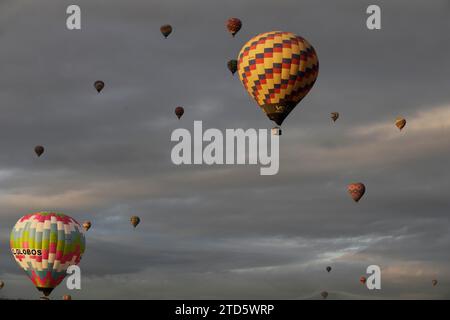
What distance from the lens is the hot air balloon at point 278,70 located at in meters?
61.7

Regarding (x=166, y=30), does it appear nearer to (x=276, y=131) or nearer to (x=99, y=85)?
(x=99, y=85)

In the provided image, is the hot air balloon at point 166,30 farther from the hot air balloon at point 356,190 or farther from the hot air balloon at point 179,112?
the hot air balloon at point 356,190

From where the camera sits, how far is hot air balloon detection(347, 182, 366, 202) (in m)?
75.1

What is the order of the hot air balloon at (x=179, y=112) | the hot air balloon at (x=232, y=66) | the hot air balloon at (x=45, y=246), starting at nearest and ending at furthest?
the hot air balloon at (x=45, y=246)
the hot air balloon at (x=232, y=66)
the hot air balloon at (x=179, y=112)

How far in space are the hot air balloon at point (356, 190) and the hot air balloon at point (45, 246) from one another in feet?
78.7

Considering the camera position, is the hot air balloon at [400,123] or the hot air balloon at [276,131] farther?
the hot air balloon at [400,123]

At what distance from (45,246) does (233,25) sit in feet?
81.5

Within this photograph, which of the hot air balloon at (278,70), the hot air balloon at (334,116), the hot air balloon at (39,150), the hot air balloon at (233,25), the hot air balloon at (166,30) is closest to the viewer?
the hot air balloon at (278,70)

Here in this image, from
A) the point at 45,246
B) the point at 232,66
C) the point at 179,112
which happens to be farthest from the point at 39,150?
the point at 232,66

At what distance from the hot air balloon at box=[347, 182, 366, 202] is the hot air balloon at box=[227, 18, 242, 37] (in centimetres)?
1700

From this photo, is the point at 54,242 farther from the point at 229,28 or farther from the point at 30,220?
the point at 229,28

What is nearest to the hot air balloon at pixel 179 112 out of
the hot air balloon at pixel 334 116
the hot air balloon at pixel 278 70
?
the hot air balloon at pixel 334 116
